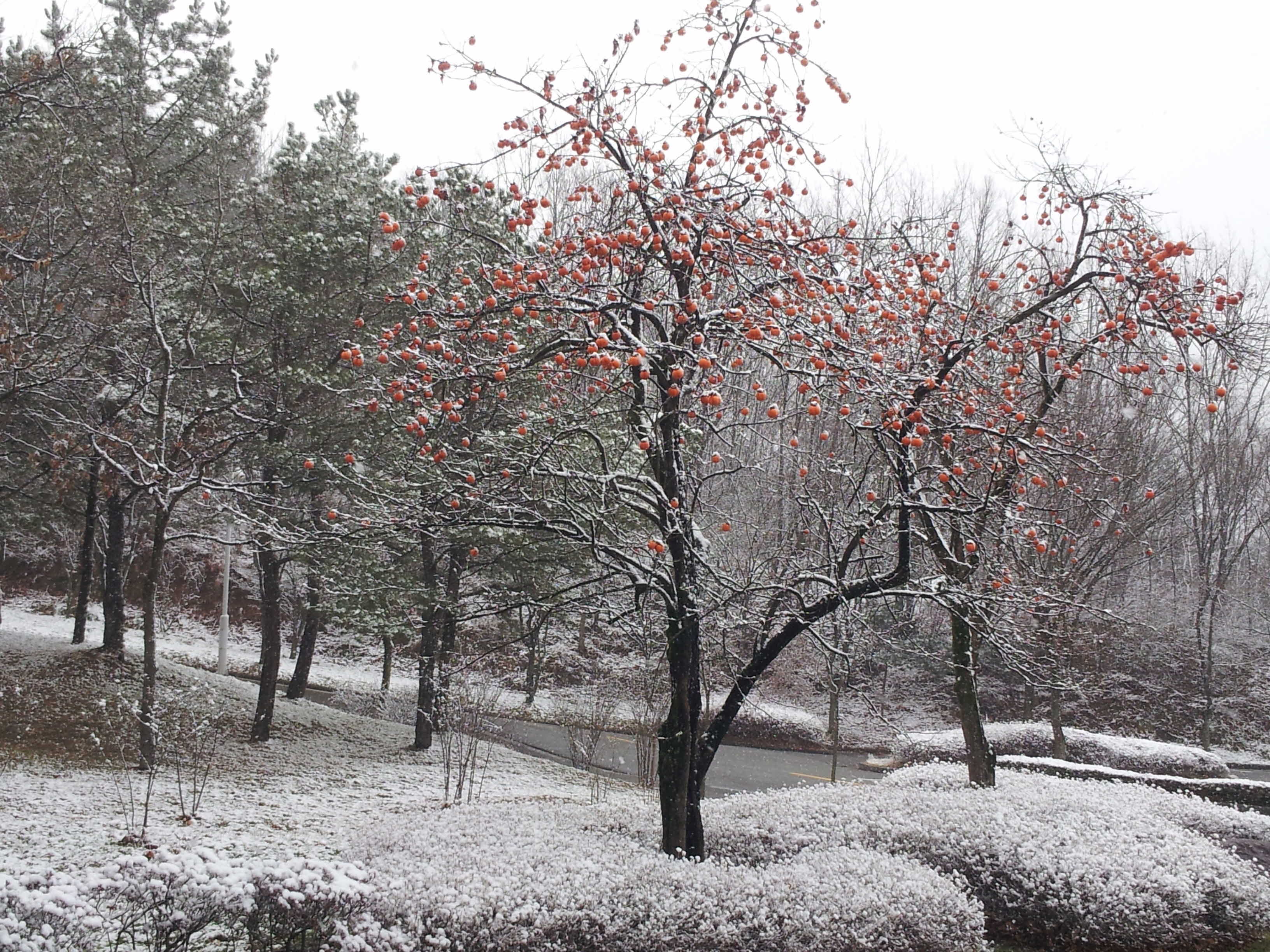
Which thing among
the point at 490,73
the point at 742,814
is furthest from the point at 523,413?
the point at 742,814

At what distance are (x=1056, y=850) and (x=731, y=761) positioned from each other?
978 cm

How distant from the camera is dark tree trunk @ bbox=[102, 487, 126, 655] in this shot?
1462 centimetres

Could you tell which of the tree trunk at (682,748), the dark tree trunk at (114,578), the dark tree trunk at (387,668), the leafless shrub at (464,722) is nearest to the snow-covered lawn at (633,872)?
the tree trunk at (682,748)

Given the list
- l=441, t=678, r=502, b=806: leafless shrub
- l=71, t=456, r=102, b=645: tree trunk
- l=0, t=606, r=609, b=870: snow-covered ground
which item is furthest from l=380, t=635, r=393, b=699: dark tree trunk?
l=441, t=678, r=502, b=806: leafless shrub

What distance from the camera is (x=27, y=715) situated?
489 inches

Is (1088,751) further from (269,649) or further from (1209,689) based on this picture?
(269,649)

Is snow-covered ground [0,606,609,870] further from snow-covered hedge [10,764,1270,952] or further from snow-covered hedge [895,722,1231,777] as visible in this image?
snow-covered hedge [895,722,1231,777]

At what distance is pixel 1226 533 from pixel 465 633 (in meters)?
17.1

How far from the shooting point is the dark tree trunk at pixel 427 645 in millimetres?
12586

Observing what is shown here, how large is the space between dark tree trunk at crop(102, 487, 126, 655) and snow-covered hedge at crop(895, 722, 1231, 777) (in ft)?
46.6

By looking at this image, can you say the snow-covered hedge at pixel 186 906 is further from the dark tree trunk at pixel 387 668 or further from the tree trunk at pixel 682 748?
the dark tree trunk at pixel 387 668

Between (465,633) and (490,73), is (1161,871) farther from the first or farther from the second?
(465,633)

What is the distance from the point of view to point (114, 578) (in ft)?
48.9

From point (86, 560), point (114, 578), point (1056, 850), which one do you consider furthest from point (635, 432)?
point (86, 560)
